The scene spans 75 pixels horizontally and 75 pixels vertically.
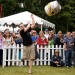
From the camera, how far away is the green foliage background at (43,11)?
45719 millimetres

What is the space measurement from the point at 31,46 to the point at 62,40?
14.6ft

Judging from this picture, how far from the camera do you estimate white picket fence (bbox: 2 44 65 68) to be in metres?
17.1

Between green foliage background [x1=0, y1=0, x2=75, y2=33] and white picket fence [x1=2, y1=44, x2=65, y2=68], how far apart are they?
27.7 metres

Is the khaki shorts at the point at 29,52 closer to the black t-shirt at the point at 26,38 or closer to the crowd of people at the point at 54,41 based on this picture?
the black t-shirt at the point at 26,38

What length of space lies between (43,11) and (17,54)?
30038mm

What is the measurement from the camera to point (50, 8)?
12.8 m

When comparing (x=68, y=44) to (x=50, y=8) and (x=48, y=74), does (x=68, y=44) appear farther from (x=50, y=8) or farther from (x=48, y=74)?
(x=50, y=8)

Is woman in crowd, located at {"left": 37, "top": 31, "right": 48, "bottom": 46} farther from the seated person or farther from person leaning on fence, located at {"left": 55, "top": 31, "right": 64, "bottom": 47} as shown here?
the seated person

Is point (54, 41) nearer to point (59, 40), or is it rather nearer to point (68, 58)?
point (59, 40)

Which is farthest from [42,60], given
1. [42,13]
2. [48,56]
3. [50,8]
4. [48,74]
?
[42,13]

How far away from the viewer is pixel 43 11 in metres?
47.0

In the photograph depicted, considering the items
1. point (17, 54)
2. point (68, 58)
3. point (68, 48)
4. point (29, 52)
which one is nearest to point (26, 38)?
point (29, 52)

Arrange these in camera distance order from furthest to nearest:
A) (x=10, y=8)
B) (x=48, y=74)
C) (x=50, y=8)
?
1. (x=10, y=8)
2. (x=48, y=74)
3. (x=50, y=8)

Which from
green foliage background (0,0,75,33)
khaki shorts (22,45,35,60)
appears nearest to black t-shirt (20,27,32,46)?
khaki shorts (22,45,35,60)
